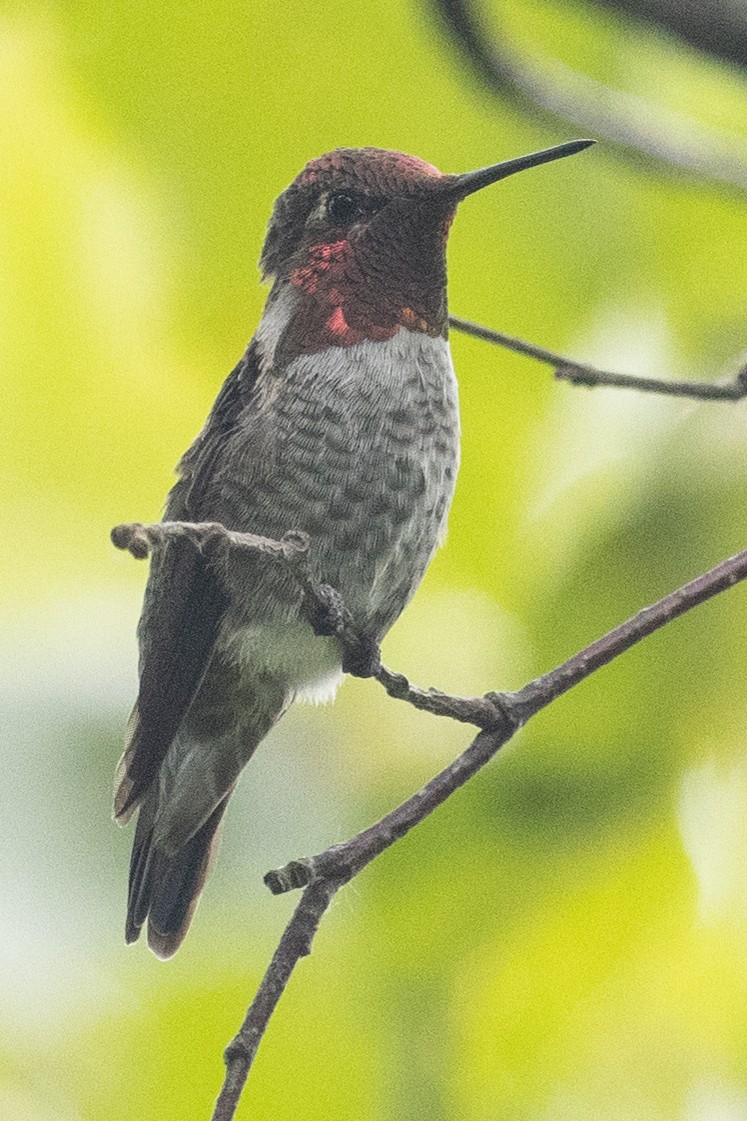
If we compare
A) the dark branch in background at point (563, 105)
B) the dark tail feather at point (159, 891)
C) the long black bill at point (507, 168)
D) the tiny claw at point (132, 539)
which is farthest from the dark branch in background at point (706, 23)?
the dark tail feather at point (159, 891)

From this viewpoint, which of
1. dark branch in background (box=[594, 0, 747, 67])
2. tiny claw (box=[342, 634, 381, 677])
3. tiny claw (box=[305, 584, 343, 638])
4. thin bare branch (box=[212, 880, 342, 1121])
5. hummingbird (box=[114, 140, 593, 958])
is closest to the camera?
thin bare branch (box=[212, 880, 342, 1121])

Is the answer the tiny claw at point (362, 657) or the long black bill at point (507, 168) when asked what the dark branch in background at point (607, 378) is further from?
the tiny claw at point (362, 657)

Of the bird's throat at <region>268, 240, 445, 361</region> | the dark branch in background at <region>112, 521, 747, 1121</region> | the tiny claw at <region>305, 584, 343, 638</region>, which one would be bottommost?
the dark branch in background at <region>112, 521, 747, 1121</region>

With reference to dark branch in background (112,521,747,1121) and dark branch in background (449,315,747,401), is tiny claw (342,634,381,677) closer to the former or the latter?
dark branch in background (112,521,747,1121)

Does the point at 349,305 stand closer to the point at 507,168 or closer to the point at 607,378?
the point at 607,378

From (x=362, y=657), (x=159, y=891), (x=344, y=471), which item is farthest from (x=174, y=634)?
(x=159, y=891)

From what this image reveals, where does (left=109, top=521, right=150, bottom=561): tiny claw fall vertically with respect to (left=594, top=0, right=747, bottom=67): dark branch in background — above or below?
below

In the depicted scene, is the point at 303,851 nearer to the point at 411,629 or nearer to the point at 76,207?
the point at 411,629

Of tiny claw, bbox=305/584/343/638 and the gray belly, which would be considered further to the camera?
the gray belly

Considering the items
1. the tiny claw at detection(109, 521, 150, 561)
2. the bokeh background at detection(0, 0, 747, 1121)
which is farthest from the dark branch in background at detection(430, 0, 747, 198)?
the tiny claw at detection(109, 521, 150, 561)

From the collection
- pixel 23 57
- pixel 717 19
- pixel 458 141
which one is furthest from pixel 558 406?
pixel 717 19
